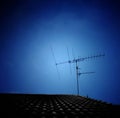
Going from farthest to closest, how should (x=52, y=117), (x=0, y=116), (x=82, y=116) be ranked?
(x=82, y=116)
(x=52, y=117)
(x=0, y=116)

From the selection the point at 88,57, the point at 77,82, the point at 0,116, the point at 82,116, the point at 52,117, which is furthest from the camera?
the point at 88,57

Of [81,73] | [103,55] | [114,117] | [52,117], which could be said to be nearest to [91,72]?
[81,73]

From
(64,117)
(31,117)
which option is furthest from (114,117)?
(31,117)

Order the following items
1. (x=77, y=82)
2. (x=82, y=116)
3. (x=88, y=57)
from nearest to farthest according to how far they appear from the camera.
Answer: (x=82, y=116) → (x=77, y=82) → (x=88, y=57)

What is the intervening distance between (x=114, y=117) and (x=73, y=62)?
8.90 m

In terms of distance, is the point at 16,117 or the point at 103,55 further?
the point at 103,55

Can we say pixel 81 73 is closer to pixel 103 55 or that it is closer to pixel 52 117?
pixel 103 55

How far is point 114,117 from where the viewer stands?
9.11 feet

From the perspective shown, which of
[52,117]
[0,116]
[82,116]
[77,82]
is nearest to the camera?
[0,116]

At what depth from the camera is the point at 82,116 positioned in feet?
8.67

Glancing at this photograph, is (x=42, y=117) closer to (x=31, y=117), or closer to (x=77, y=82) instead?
(x=31, y=117)

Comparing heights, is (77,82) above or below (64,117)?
above

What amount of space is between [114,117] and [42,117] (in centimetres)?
159

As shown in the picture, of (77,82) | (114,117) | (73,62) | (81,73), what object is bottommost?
(114,117)
